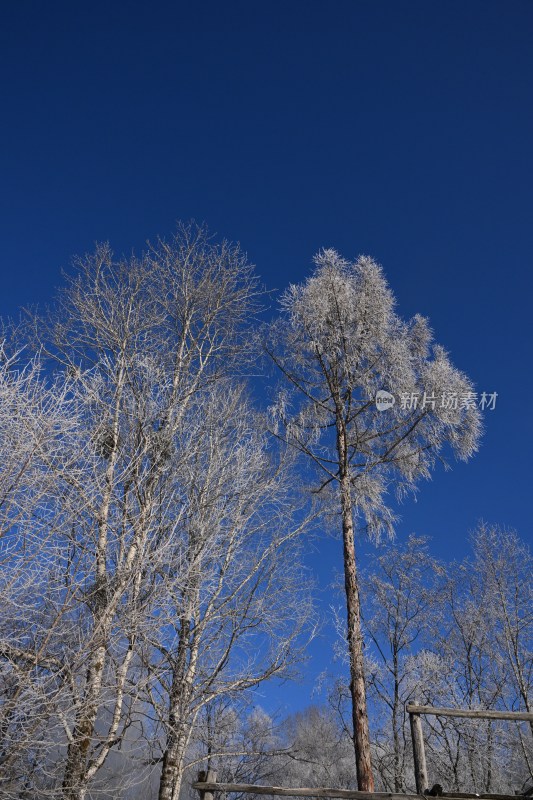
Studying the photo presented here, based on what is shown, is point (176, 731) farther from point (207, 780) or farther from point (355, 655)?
Answer: point (355, 655)

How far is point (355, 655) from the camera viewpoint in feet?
Answer: 29.6

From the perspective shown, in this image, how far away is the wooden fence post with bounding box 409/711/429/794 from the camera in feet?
21.9

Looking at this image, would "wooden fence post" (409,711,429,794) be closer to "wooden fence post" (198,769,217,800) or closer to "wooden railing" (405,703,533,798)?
"wooden railing" (405,703,533,798)

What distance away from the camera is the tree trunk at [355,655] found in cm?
820

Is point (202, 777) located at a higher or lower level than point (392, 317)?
lower

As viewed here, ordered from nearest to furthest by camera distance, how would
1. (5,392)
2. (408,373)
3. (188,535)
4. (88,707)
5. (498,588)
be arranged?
(5,392) → (88,707) → (188,535) → (408,373) → (498,588)

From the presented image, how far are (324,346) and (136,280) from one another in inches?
166

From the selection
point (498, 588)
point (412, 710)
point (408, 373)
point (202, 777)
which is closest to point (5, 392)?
point (202, 777)

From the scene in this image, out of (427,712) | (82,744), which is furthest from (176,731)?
(427,712)

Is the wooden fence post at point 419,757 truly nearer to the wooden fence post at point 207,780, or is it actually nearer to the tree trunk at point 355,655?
the tree trunk at point 355,655

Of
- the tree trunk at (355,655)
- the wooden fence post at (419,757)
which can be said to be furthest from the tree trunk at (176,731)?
the wooden fence post at (419,757)

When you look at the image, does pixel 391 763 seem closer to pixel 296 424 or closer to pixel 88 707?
pixel 296 424

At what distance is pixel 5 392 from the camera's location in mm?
5457

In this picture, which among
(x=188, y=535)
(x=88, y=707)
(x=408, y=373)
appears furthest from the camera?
(x=408, y=373)
